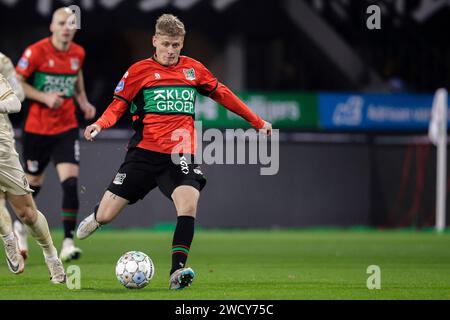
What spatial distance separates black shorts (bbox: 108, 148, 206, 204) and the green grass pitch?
79cm

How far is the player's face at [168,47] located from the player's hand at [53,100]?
11.5 ft

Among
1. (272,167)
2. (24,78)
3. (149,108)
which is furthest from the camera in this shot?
(272,167)

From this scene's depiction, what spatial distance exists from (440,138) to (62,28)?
29.2ft

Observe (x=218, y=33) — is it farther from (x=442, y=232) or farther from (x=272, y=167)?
(x=442, y=232)

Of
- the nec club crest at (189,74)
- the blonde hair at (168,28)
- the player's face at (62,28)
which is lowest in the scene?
the nec club crest at (189,74)

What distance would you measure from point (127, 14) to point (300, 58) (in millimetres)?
4016

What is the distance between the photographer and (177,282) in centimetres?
888

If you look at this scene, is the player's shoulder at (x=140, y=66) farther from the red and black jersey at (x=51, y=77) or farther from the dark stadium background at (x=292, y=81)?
the dark stadium background at (x=292, y=81)

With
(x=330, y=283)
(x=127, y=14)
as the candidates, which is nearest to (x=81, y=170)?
(x=127, y=14)

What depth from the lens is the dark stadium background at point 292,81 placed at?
19.6 m
